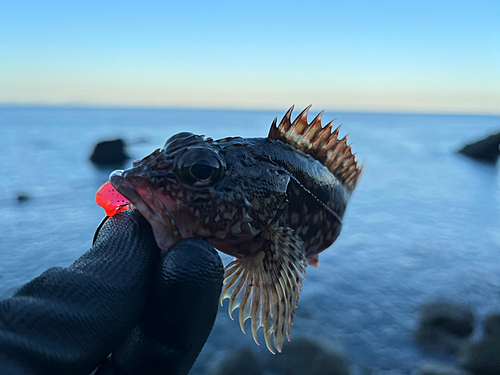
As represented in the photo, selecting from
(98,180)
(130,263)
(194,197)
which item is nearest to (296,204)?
(194,197)

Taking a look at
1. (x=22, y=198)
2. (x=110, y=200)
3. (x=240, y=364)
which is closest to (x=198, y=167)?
(x=110, y=200)

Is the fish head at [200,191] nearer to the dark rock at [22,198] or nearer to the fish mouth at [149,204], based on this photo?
the fish mouth at [149,204]

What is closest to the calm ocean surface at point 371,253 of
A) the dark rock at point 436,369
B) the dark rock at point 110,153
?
the dark rock at point 436,369

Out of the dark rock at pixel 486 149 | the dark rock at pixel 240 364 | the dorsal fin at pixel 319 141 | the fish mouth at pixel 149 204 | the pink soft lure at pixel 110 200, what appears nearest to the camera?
the fish mouth at pixel 149 204

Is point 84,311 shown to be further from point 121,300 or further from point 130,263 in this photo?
point 130,263

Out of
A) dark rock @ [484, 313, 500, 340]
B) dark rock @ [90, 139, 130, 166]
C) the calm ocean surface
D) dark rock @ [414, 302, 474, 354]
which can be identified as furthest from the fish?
dark rock @ [90, 139, 130, 166]

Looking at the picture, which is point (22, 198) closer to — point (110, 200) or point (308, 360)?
point (308, 360)
